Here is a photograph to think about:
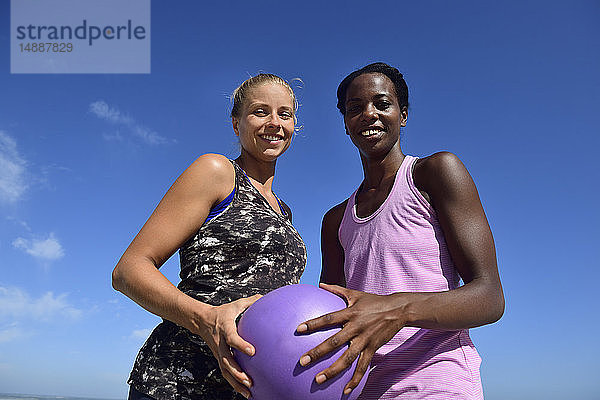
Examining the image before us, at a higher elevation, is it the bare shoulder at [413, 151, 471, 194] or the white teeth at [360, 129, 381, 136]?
the white teeth at [360, 129, 381, 136]

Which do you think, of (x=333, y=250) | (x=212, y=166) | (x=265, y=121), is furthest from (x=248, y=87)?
(x=333, y=250)

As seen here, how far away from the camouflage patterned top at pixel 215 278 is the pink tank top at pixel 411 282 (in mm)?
529

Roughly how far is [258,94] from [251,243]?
1.25 meters

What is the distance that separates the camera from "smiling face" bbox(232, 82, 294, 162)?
12.9ft

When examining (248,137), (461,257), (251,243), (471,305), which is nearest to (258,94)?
(248,137)

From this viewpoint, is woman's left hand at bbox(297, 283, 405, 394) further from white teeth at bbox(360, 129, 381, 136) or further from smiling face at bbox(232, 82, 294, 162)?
smiling face at bbox(232, 82, 294, 162)

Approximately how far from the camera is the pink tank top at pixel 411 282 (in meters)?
2.94

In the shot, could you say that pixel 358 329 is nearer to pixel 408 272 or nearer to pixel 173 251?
pixel 408 272

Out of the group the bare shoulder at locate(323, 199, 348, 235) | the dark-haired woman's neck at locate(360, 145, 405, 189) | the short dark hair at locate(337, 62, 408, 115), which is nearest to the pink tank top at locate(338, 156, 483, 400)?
the dark-haired woman's neck at locate(360, 145, 405, 189)

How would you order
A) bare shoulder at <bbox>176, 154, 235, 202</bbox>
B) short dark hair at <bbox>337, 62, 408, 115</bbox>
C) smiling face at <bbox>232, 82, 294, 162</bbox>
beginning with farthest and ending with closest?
1. smiling face at <bbox>232, 82, 294, 162</bbox>
2. short dark hair at <bbox>337, 62, 408, 115</bbox>
3. bare shoulder at <bbox>176, 154, 235, 202</bbox>

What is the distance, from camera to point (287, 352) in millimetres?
2574

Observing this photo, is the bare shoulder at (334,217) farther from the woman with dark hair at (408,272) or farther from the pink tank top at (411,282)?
the pink tank top at (411,282)

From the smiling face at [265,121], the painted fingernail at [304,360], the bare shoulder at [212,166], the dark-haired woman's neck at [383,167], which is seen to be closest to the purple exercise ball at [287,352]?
the painted fingernail at [304,360]

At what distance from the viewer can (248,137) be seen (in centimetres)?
393
